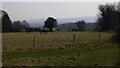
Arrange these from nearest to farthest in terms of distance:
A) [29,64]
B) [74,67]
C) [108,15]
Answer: [74,67] < [29,64] < [108,15]

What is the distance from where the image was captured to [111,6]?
11338cm

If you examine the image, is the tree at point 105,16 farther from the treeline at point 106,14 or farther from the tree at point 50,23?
the tree at point 50,23

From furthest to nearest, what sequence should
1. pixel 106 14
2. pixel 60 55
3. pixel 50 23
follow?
pixel 50 23 < pixel 106 14 < pixel 60 55

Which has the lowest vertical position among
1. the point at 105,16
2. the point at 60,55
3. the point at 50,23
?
the point at 60,55

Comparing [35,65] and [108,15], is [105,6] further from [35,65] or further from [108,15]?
[35,65]

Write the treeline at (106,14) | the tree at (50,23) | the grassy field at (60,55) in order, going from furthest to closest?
the tree at (50,23) → the treeline at (106,14) → the grassy field at (60,55)

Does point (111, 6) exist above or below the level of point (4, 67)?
above

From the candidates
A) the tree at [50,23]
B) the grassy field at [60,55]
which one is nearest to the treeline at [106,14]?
the tree at [50,23]

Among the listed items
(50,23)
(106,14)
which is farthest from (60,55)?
(50,23)

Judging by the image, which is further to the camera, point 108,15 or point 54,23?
point 54,23

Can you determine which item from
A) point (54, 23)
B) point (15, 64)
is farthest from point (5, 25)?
point (15, 64)

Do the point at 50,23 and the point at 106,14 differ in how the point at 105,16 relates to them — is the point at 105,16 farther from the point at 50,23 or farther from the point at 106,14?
the point at 50,23

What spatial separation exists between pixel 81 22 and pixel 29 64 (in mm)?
128329

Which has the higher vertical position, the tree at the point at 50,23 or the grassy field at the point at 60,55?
the tree at the point at 50,23
